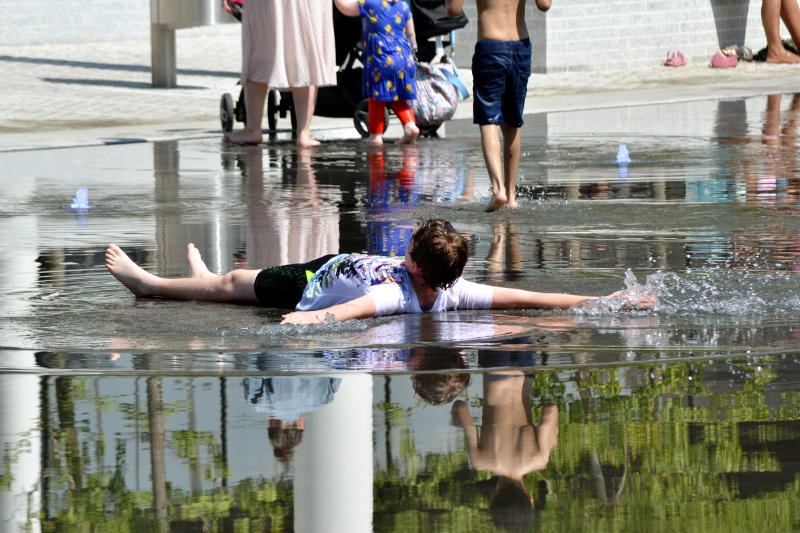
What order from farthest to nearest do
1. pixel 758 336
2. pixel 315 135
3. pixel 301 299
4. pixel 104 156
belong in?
1. pixel 315 135
2. pixel 104 156
3. pixel 301 299
4. pixel 758 336

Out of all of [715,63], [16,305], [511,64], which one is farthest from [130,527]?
[715,63]

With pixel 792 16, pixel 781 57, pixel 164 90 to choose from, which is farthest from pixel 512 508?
pixel 781 57

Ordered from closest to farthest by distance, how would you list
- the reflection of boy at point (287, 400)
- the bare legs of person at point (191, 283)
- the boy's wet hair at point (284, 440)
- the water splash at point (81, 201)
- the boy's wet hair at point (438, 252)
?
the boy's wet hair at point (284, 440) < the reflection of boy at point (287, 400) < the boy's wet hair at point (438, 252) < the bare legs of person at point (191, 283) < the water splash at point (81, 201)

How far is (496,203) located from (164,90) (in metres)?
13.1

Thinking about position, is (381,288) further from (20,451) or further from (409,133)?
(409,133)

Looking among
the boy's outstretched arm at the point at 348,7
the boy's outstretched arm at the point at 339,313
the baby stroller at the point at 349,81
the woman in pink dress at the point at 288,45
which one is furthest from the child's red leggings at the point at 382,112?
the boy's outstretched arm at the point at 339,313

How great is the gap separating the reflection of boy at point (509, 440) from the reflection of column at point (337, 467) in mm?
304

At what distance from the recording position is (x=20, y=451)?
14.9 ft

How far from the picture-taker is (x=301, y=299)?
6.86 m

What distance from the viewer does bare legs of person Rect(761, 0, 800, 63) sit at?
27.8 m

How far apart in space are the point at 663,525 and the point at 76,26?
2630 centimetres

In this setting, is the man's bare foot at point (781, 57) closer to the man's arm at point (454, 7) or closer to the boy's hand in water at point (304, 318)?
the man's arm at point (454, 7)

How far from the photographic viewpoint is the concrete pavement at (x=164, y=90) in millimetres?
17859

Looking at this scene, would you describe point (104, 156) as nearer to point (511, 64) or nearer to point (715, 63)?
point (511, 64)
